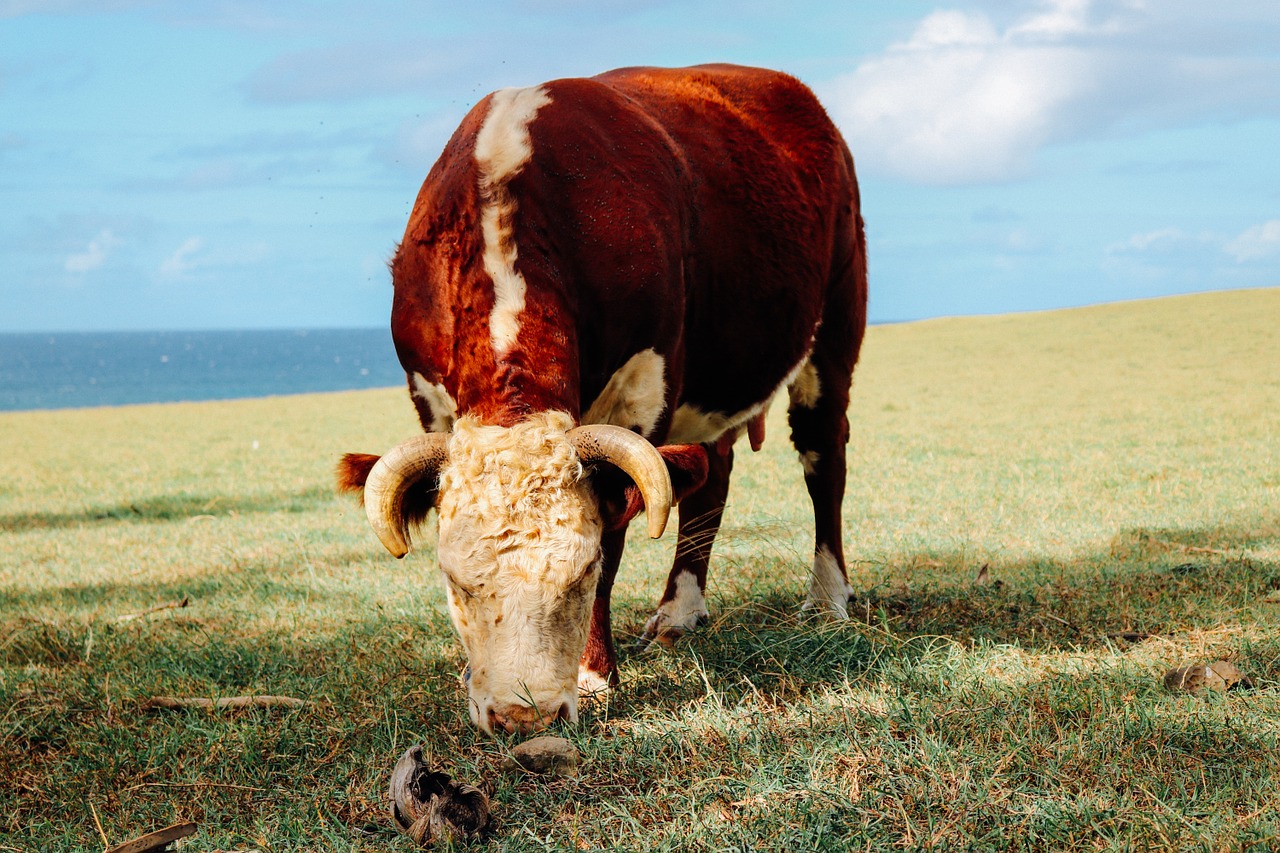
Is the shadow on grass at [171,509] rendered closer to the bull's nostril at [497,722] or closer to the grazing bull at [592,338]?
the grazing bull at [592,338]

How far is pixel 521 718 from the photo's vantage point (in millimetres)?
3830

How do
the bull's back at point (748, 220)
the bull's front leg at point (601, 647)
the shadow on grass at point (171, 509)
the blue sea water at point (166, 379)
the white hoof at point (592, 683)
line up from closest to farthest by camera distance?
1. the white hoof at point (592, 683)
2. the bull's front leg at point (601, 647)
3. the bull's back at point (748, 220)
4. the shadow on grass at point (171, 509)
5. the blue sea water at point (166, 379)

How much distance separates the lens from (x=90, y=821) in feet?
13.2

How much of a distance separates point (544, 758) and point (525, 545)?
72 cm

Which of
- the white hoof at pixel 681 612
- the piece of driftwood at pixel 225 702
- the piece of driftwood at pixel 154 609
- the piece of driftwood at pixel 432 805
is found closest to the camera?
the piece of driftwood at pixel 432 805

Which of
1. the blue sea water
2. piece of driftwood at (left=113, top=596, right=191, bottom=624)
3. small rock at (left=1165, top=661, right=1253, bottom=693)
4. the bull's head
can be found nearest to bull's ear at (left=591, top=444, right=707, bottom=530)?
the bull's head

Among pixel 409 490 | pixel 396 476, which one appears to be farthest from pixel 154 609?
pixel 396 476

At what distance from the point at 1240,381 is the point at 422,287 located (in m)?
23.4

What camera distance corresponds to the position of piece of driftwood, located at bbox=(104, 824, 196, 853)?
140 inches

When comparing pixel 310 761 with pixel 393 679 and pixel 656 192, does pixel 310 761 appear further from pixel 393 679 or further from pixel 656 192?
pixel 656 192

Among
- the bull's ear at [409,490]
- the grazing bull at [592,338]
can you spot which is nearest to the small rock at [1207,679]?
the grazing bull at [592,338]

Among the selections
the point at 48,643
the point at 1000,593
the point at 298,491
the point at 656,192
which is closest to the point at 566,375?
the point at 656,192

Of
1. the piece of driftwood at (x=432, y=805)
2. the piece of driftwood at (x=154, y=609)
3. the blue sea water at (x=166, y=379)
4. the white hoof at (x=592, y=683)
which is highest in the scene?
the piece of driftwood at (x=432, y=805)

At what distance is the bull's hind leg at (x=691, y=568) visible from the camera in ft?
20.0
